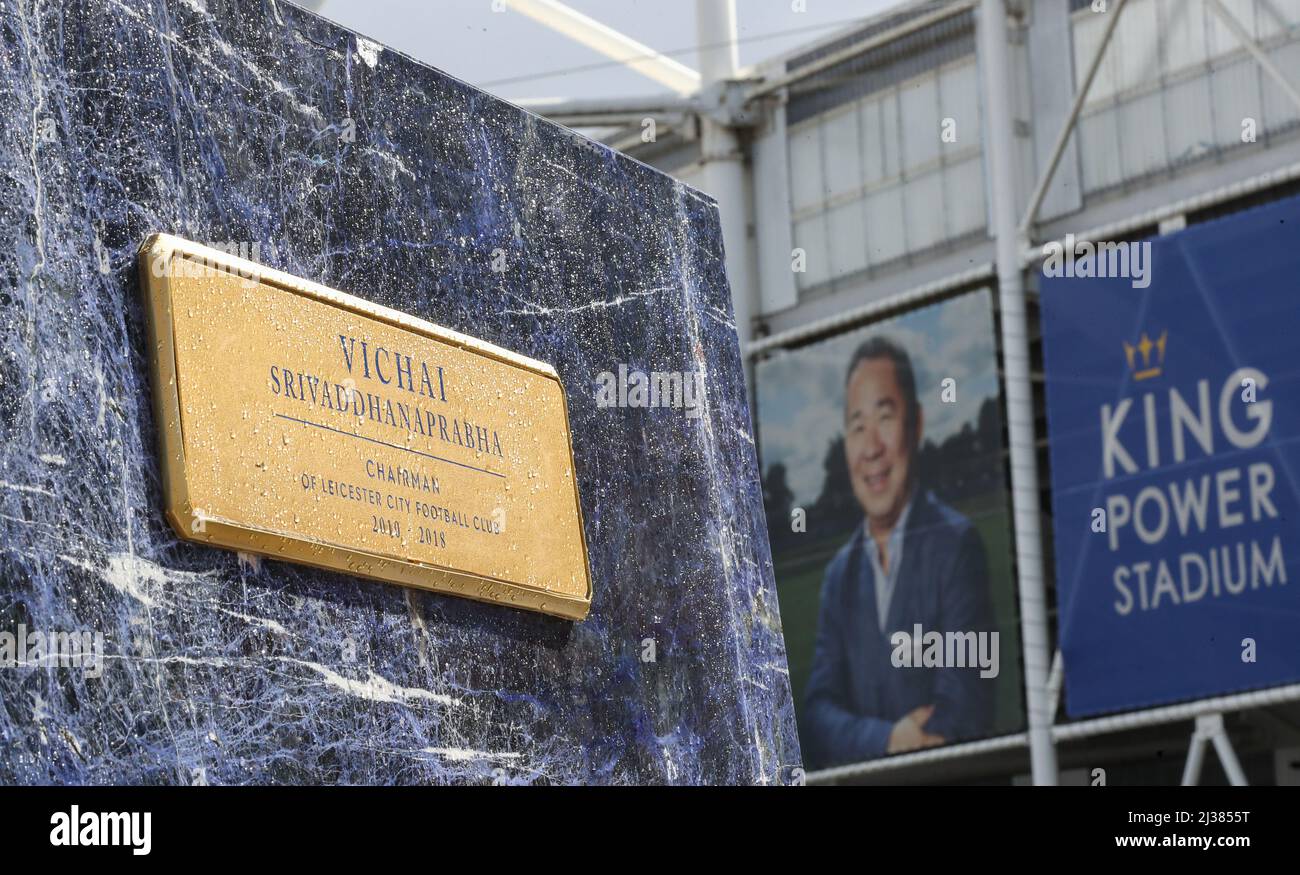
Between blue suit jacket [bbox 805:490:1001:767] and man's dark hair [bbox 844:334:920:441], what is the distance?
950 mm

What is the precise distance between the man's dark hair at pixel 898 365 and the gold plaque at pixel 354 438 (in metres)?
17.0

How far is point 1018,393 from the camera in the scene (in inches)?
837

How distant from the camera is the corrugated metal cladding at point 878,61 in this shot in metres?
23.1

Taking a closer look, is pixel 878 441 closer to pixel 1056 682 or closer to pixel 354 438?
pixel 1056 682

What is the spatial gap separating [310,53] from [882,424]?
1769 centimetres

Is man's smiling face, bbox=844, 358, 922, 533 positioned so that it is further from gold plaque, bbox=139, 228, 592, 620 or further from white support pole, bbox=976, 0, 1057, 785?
gold plaque, bbox=139, 228, 592, 620

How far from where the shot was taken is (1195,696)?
19.0 m

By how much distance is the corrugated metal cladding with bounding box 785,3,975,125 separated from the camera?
75.8 ft

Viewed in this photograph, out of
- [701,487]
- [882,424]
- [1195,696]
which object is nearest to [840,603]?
[882,424]

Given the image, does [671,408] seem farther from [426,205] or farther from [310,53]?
[310,53]

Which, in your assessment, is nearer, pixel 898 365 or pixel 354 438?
pixel 354 438

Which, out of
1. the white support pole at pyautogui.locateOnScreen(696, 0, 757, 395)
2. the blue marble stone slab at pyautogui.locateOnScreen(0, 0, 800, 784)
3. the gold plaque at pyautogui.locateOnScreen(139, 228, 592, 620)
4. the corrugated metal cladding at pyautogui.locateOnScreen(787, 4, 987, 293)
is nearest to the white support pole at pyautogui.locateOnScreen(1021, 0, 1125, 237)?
the corrugated metal cladding at pyautogui.locateOnScreen(787, 4, 987, 293)

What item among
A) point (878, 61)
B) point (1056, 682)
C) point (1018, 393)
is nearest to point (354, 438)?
point (1056, 682)

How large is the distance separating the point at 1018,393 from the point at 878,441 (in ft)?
6.34
